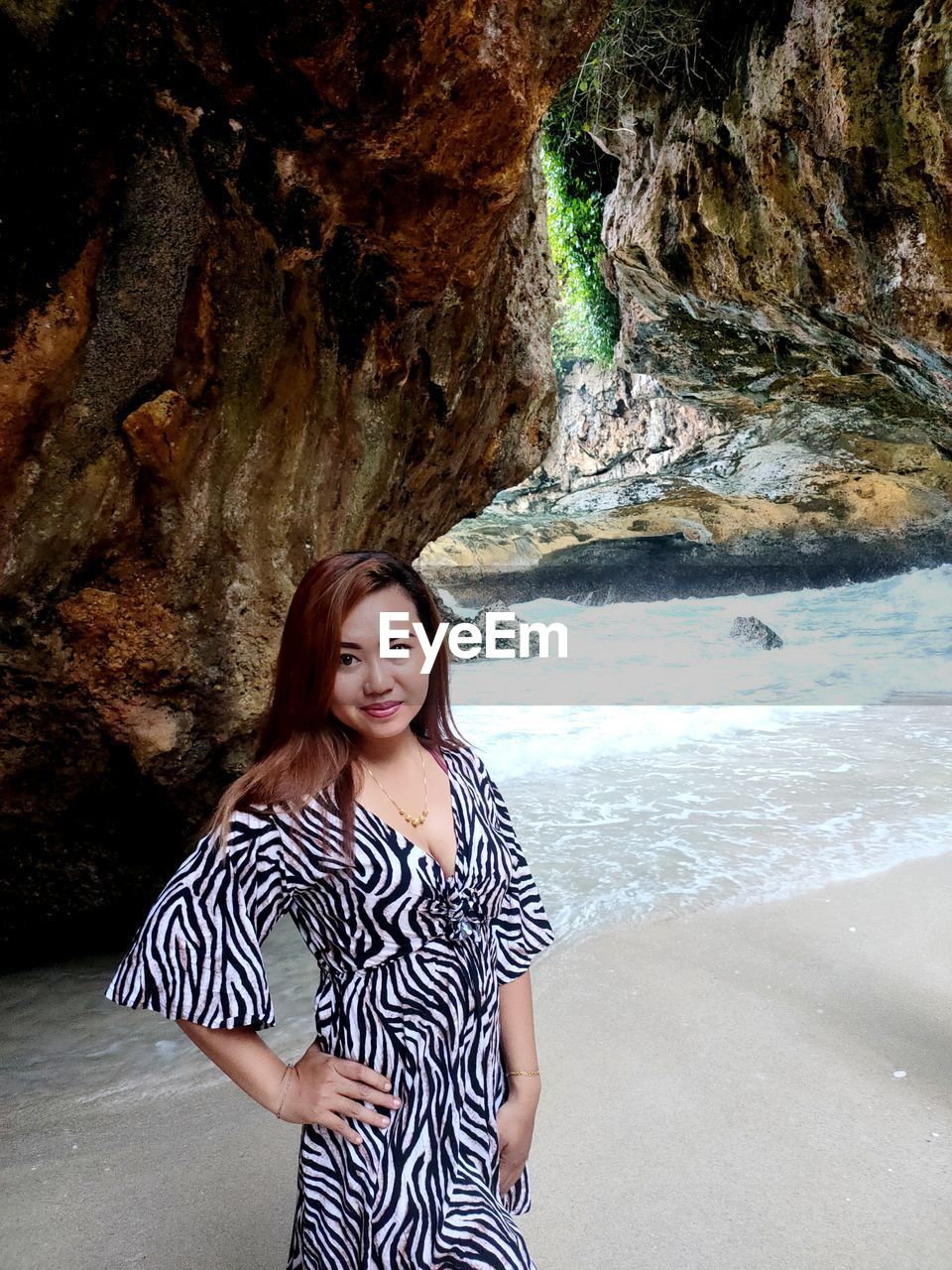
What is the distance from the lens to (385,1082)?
48.9 inches

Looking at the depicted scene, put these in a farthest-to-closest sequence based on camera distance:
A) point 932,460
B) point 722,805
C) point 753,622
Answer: point 753,622
point 932,460
point 722,805

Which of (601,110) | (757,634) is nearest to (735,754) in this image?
(601,110)

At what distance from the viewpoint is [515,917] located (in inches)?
58.7

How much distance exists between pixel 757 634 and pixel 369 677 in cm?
1753

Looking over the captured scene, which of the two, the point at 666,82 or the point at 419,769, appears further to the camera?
the point at 666,82

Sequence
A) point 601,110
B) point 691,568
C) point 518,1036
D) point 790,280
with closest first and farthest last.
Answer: point 518,1036
point 790,280
point 601,110
point 691,568

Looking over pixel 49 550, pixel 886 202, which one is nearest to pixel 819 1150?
pixel 49 550

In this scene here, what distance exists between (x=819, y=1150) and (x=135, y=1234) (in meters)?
1.69

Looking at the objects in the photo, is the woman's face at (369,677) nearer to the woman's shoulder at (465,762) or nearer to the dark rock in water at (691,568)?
the woman's shoulder at (465,762)

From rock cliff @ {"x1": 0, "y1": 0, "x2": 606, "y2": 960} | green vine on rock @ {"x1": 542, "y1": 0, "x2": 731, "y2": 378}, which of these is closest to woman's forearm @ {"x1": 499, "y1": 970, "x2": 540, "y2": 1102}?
rock cliff @ {"x1": 0, "y1": 0, "x2": 606, "y2": 960}

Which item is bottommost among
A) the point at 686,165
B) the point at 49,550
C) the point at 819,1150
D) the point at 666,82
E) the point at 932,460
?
the point at 819,1150

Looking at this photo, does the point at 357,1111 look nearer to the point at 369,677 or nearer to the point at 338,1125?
the point at 338,1125

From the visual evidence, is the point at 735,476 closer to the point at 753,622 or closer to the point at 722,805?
the point at 753,622

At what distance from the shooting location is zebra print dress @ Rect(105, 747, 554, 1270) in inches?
48.3
